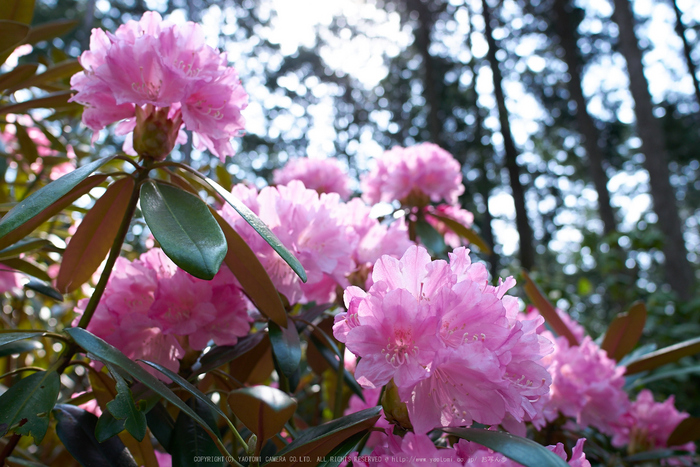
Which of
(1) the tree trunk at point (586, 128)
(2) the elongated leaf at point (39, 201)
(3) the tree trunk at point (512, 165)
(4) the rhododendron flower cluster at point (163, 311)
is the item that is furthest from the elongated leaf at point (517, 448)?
(1) the tree trunk at point (586, 128)

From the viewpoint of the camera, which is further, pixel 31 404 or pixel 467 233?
pixel 467 233

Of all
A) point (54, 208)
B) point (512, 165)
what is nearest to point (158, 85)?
point (54, 208)

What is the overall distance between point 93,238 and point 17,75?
0.47m

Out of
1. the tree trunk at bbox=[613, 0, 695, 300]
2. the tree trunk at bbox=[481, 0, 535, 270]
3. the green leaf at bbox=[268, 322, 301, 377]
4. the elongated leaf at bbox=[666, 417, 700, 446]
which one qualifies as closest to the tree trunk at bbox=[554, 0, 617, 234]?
the tree trunk at bbox=[613, 0, 695, 300]

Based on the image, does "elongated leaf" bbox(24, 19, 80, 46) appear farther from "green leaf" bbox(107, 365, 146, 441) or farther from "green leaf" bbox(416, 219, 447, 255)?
"green leaf" bbox(416, 219, 447, 255)

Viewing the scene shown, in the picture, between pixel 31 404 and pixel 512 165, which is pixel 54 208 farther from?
pixel 512 165

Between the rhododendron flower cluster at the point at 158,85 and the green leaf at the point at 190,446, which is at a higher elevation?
the rhododendron flower cluster at the point at 158,85

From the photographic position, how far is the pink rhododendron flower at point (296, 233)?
0.89m

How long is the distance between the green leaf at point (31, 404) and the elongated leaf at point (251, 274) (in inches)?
11.7

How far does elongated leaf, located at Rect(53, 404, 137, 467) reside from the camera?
711 millimetres

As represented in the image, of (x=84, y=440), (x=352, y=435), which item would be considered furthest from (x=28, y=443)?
(x=352, y=435)

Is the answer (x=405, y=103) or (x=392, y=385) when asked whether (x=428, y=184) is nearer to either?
(x=392, y=385)

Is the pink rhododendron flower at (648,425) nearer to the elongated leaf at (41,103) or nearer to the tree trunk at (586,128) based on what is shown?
the elongated leaf at (41,103)

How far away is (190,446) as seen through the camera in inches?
29.0
